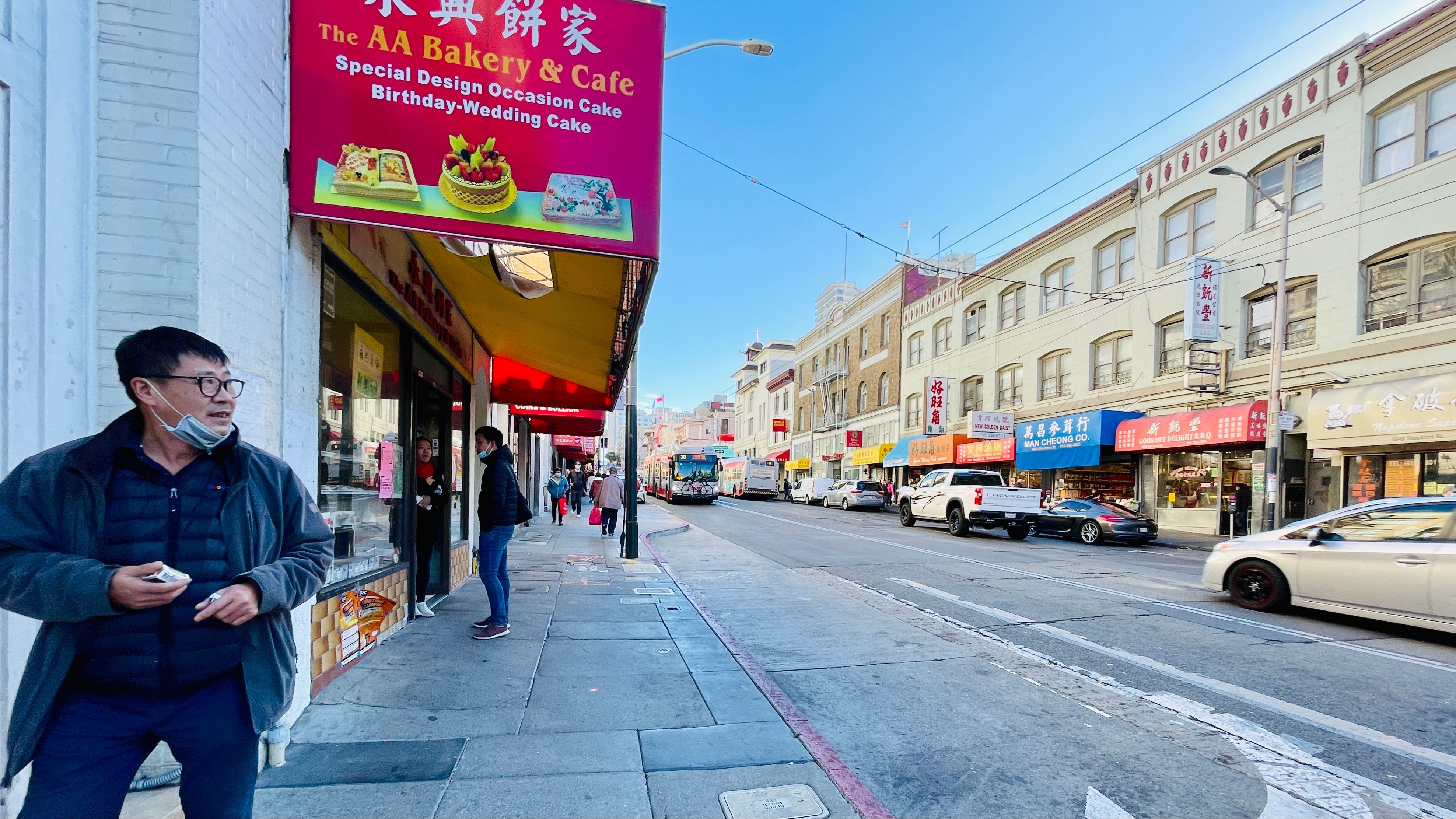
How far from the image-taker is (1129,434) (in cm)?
2103

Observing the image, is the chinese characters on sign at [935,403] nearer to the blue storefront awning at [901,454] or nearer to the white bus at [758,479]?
the blue storefront awning at [901,454]

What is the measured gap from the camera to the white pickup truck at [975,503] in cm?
1745

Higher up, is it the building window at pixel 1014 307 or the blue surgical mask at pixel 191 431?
the building window at pixel 1014 307

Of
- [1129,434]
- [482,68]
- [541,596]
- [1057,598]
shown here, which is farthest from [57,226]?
[1129,434]

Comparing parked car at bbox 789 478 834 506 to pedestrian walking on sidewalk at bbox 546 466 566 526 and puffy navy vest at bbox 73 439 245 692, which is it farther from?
puffy navy vest at bbox 73 439 245 692

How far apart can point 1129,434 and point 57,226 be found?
23.4 meters

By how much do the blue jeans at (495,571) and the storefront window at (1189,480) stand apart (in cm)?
2023

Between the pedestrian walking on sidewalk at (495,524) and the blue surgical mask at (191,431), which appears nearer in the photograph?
the blue surgical mask at (191,431)

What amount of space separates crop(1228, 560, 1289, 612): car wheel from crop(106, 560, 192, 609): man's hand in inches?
378

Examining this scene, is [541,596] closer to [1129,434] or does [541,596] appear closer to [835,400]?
[1129,434]

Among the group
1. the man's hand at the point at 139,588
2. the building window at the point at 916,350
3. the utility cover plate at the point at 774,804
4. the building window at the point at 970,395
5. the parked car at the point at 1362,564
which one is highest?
the building window at the point at 916,350

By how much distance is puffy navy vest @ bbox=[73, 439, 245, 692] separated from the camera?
1838 millimetres

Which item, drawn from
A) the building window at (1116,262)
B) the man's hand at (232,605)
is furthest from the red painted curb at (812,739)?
the building window at (1116,262)

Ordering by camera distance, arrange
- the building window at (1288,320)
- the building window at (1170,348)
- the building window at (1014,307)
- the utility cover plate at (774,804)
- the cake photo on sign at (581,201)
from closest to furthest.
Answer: the utility cover plate at (774,804), the cake photo on sign at (581,201), the building window at (1288,320), the building window at (1170,348), the building window at (1014,307)
